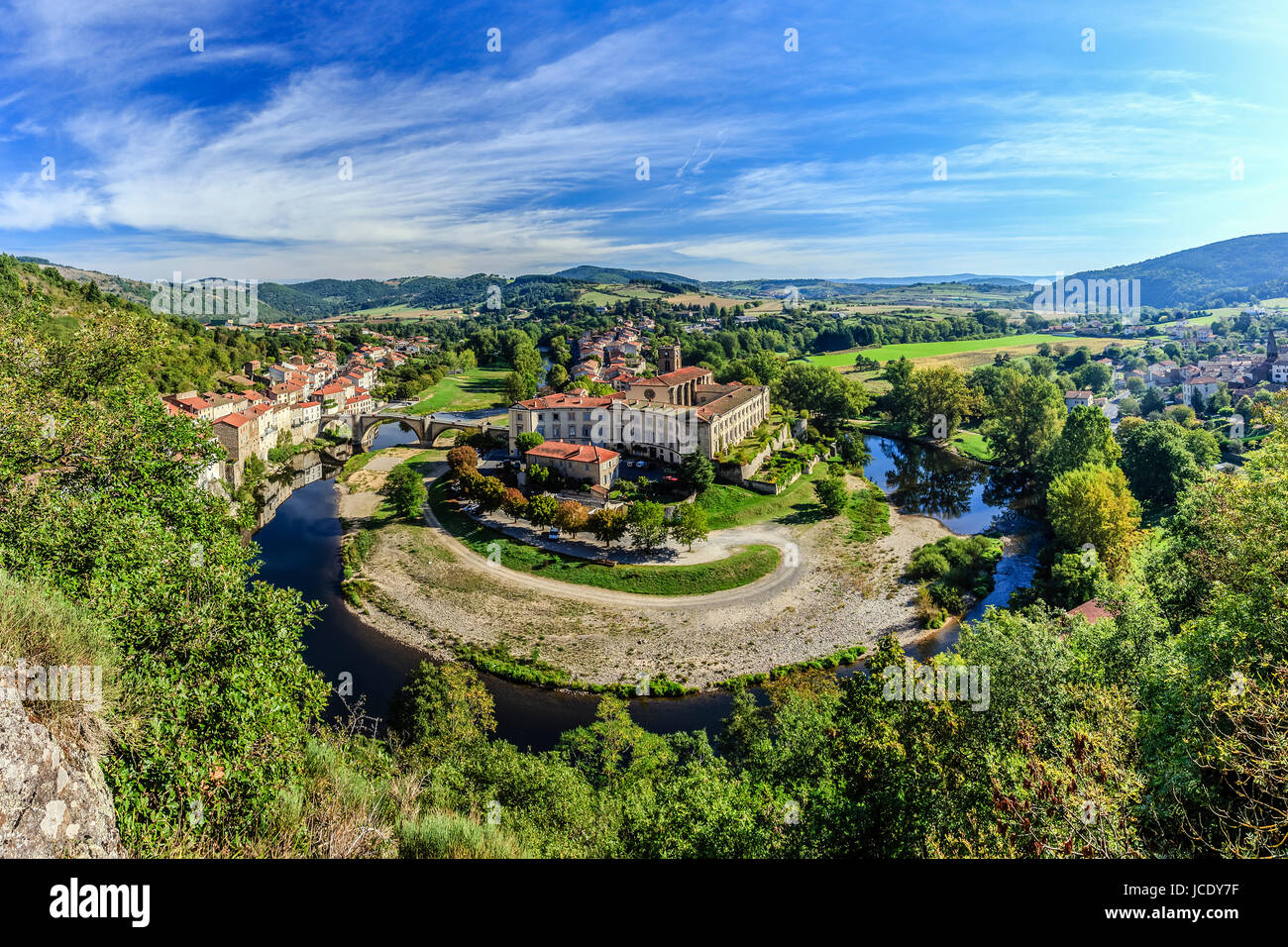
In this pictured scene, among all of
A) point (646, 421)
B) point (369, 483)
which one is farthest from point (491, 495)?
point (369, 483)

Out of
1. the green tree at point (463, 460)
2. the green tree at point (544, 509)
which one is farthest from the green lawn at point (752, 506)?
the green tree at point (463, 460)

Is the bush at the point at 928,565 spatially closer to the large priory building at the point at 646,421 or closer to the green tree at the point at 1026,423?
the large priory building at the point at 646,421

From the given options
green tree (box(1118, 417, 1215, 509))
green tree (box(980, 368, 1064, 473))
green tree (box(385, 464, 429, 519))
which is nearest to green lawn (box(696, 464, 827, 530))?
A: green tree (box(385, 464, 429, 519))

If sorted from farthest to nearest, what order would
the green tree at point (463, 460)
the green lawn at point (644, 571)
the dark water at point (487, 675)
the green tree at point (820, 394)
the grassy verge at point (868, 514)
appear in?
1. the green tree at point (820, 394)
2. the green tree at point (463, 460)
3. the grassy verge at point (868, 514)
4. the green lawn at point (644, 571)
5. the dark water at point (487, 675)

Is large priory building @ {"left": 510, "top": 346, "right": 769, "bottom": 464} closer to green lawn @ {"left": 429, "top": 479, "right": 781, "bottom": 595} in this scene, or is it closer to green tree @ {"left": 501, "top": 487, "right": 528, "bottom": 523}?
green tree @ {"left": 501, "top": 487, "right": 528, "bottom": 523}
